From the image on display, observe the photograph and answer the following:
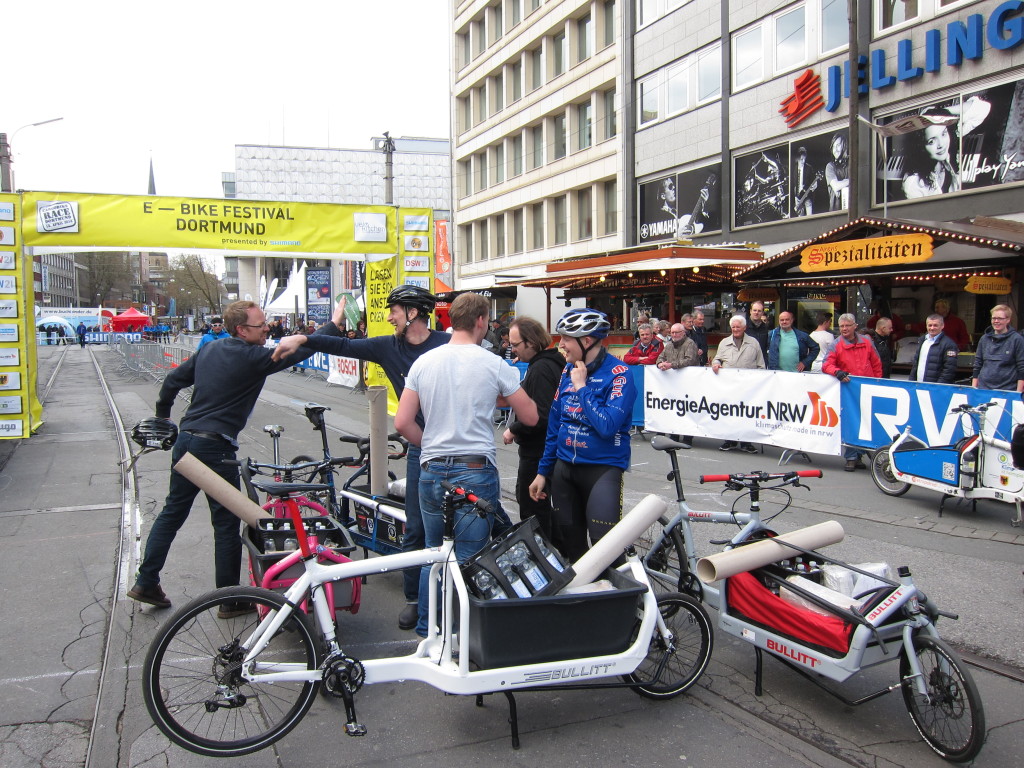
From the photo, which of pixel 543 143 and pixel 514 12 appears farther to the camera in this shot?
pixel 514 12

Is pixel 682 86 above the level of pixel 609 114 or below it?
below

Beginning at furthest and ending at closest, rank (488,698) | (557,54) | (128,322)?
1. (128,322)
2. (557,54)
3. (488,698)

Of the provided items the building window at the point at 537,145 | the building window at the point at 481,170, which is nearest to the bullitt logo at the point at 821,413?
the building window at the point at 537,145

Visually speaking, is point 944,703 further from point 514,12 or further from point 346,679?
point 514,12

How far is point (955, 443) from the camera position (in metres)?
8.29

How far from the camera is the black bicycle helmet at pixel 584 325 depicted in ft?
14.6

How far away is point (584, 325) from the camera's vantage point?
14.6ft

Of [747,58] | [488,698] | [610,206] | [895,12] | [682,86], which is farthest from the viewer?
[610,206]

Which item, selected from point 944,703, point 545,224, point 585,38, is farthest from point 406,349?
point 545,224

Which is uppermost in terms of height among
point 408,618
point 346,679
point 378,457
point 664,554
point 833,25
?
point 833,25

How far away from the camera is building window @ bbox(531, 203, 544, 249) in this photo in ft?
118

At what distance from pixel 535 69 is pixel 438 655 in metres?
36.8

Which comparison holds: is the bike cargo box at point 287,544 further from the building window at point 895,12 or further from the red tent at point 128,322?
the red tent at point 128,322

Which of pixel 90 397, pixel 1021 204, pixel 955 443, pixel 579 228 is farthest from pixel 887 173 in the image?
pixel 90 397
